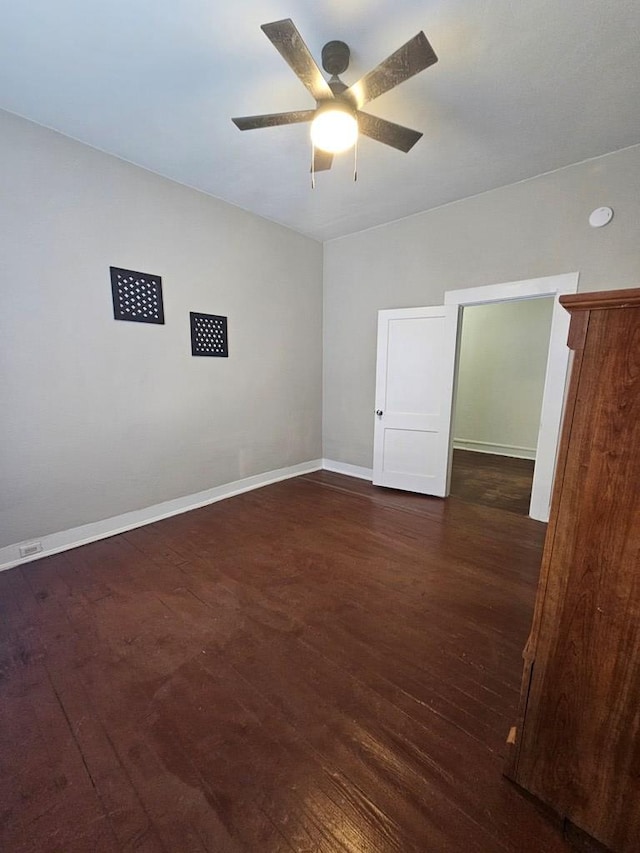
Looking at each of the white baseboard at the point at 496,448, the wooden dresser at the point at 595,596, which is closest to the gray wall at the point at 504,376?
the white baseboard at the point at 496,448

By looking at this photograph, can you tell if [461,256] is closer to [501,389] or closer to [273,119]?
[273,119]

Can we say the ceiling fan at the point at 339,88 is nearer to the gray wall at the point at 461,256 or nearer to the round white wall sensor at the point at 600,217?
the gray wall at the point at 461,256

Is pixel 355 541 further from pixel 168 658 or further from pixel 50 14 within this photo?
pixel 50 14

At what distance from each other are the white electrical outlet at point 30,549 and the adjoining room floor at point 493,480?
12.4ft

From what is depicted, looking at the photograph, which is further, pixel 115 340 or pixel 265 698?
pixel 115 340

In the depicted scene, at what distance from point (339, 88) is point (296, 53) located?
0.41 metres

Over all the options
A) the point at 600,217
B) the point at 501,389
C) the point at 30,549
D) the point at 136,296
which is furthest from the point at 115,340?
the point at 501,389

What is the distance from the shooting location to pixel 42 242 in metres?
2.30

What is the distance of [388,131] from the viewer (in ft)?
6.12

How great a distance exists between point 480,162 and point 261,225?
2119 millimetres

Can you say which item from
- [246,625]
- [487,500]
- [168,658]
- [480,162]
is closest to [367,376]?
[487,500]

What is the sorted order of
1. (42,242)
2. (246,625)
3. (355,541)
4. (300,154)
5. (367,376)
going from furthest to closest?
(367,376)
(355,541)
(300,154)
(42,242)
(246,625)

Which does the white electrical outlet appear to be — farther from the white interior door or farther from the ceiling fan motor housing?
the ceiling fan motor housing

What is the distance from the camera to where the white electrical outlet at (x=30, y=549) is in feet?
7.88
